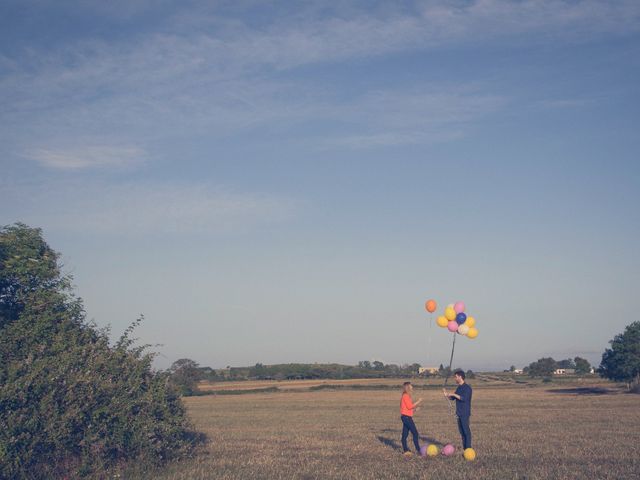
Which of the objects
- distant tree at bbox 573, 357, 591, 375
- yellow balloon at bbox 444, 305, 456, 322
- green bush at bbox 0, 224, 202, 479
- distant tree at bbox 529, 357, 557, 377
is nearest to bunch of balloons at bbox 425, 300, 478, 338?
yellow balloon at bbox 444, 305, 456, 322

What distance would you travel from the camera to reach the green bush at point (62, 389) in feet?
39.6

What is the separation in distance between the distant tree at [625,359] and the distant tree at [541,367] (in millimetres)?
62704

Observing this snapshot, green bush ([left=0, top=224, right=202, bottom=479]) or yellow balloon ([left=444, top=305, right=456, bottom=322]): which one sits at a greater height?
yellow balloon ([left=444, top=305, right=456, bottom=322])

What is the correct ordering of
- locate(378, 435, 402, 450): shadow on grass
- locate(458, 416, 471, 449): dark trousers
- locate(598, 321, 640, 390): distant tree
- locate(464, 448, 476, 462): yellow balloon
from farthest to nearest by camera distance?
locate(598, 321, 640, 390): distant tree < locate(378, 435, 402, 450): shadow on grass < locate(458, 416, 471, 449): dark trousers < locate(464, 448, 476, 462): yellow balloon

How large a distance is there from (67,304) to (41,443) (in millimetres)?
4041

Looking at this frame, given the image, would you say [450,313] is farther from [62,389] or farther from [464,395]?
[62,389]

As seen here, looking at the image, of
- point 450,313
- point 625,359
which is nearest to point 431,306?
point 450,313

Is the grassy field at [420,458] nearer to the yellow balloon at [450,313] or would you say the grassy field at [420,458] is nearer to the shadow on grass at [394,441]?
the shadow on grass at [394,441]

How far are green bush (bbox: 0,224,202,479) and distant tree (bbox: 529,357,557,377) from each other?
124m

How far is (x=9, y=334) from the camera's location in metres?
13.5

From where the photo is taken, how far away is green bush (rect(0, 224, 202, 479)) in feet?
39.6

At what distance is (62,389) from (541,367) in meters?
129

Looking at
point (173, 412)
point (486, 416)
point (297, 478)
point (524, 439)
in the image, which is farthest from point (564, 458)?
point (486, 416)

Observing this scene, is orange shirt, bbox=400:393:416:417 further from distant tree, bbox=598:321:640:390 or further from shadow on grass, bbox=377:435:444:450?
distant tree, bbox=598:321:640:390
